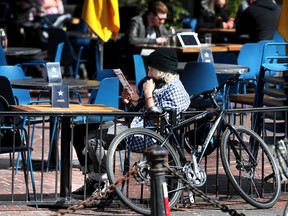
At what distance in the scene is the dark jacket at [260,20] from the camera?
15.6 metres

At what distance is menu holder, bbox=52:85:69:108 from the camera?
343 inches

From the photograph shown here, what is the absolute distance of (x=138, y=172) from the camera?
7.80m

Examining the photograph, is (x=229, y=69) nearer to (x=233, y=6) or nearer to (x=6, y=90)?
(x=6, y=90)

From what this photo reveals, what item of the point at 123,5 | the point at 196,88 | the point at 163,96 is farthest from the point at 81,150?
the point at 123,5

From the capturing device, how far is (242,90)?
13.5 m

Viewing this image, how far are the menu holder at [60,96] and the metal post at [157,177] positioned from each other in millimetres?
2560

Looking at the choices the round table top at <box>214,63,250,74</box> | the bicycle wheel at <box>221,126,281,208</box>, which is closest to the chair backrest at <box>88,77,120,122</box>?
the bicycle wheel at <box>221,126,281,208</box>

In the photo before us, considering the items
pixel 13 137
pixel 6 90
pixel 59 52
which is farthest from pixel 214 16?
pixel 13 137

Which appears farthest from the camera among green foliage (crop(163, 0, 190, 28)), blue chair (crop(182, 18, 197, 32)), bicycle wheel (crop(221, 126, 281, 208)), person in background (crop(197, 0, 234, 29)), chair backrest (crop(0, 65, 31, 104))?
green foliage (crop(163, 0, 190, 28))

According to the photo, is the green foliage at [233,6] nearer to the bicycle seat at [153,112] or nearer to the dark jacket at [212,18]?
the dark jacket at [212,18]

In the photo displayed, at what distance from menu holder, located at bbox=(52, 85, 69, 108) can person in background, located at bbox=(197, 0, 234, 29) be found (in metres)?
10.2

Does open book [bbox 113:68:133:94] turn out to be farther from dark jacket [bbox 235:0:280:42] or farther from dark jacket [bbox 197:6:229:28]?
dark jacket [bbox 197:6:229:28]

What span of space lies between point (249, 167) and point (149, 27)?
6.41 meters

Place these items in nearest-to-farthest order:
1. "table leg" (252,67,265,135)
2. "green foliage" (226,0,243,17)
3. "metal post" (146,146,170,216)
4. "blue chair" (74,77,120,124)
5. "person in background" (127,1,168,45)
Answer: "metal post" (146,146,170,216), "table leg" (252,67,265,135), "blue chair" (74,77,120,124), "person in background" (127,1,168,45), "green foliage" (226,0,243,17)
